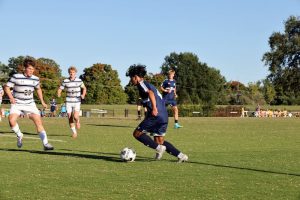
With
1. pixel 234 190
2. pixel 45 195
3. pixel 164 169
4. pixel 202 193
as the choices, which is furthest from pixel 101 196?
pixel 164 169

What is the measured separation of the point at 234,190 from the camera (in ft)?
22.5

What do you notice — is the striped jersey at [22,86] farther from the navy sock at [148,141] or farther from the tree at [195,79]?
the tree at [195,79]

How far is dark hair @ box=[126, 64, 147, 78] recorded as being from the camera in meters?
10.1

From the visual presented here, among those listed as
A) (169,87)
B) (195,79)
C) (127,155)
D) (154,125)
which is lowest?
(127,155)

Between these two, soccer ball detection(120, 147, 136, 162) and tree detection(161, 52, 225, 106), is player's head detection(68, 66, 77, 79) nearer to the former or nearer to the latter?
soccer ball detection(120, 147, 136, 162)

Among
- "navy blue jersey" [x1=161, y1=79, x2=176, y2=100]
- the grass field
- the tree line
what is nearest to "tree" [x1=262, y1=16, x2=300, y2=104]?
the tree line

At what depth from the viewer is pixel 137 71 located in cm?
1011

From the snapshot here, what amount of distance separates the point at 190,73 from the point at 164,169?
11953 centimetres

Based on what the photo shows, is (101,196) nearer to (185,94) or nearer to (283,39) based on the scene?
(283,39)

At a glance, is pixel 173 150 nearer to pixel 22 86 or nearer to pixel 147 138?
pixel 147 138

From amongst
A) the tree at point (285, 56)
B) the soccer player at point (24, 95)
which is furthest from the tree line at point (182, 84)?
the soccer player at point (24, 95)

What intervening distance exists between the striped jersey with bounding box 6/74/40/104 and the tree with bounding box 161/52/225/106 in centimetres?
11218


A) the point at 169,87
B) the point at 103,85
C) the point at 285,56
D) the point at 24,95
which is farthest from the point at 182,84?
the point at 24,95

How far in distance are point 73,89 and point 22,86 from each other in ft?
16.6
